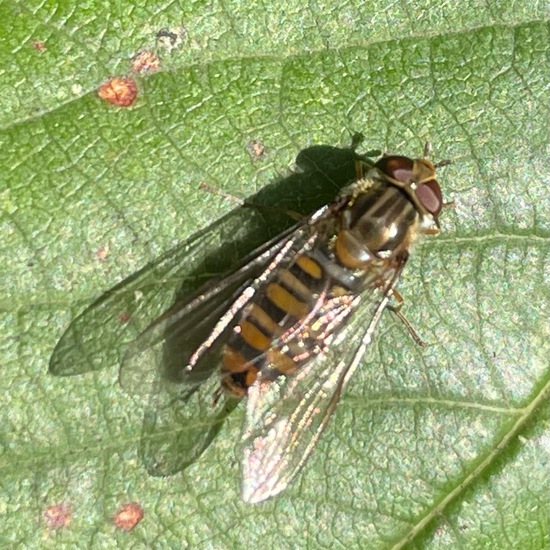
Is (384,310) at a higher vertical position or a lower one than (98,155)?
lower

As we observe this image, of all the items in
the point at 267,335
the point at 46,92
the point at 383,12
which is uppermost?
the point at 46,92

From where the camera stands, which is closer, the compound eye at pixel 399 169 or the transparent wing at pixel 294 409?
the transparent wing at pixel 294 409

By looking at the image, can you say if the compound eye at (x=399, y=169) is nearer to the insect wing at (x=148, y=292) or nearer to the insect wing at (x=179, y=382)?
the insect wing at (x=148, y=292)

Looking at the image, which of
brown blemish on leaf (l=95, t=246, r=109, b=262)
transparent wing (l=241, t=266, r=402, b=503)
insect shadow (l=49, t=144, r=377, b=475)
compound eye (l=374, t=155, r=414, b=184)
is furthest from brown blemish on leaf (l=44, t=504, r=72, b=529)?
compound eye (l=374, t=155, r=414, b=184)

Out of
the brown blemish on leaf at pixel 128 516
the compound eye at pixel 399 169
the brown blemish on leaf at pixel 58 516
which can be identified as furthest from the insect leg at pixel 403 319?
the brown blemish on leaf at pixel 58 516

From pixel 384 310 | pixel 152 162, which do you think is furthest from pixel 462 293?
pixel 152 162

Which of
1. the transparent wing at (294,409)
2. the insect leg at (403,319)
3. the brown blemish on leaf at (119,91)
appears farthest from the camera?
the insect leg at (403,319)

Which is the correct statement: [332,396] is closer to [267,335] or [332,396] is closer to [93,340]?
[267,335]
